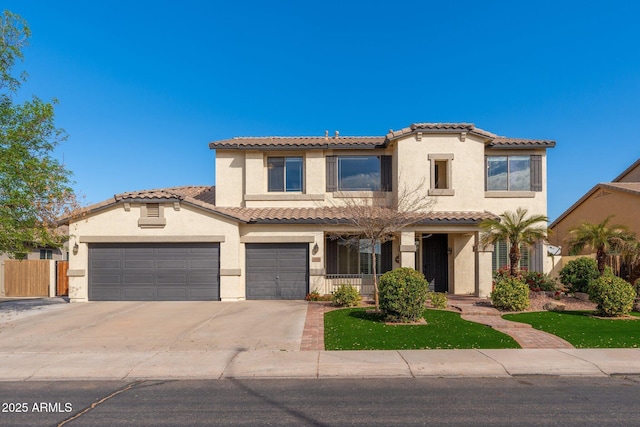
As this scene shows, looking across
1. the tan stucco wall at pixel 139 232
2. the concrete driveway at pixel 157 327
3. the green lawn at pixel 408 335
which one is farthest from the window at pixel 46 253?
the green lawn at pixel 408 335

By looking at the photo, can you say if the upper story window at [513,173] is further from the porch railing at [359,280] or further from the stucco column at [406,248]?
the porch railing at [359,280]

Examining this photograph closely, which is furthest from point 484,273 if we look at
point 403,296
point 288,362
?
point 288,362

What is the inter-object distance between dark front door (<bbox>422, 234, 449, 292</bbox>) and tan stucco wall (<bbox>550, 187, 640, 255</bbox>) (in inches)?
185

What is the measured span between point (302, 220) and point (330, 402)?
10518 millimetres

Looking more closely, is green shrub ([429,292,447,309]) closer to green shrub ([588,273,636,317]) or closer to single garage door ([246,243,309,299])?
green shrub ([588,273,636,317])

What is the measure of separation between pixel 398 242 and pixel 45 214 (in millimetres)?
13305

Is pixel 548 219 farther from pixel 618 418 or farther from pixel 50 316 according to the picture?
pixel 50 316

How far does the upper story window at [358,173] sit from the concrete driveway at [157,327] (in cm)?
594

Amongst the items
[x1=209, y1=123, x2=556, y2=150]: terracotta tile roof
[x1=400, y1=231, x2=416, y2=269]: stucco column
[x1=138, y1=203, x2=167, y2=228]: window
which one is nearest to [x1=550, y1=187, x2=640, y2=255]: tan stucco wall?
[x1=209, y1=123, x2=556, y2=150]: terracotta tile roof

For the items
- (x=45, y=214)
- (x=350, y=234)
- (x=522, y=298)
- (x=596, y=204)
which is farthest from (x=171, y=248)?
(x=596, y=204)

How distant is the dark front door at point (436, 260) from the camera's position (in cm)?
1862

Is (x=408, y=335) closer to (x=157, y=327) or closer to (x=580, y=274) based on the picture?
(x=157, y=327)

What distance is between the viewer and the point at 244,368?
773 centimetres

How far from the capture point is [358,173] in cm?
1836
